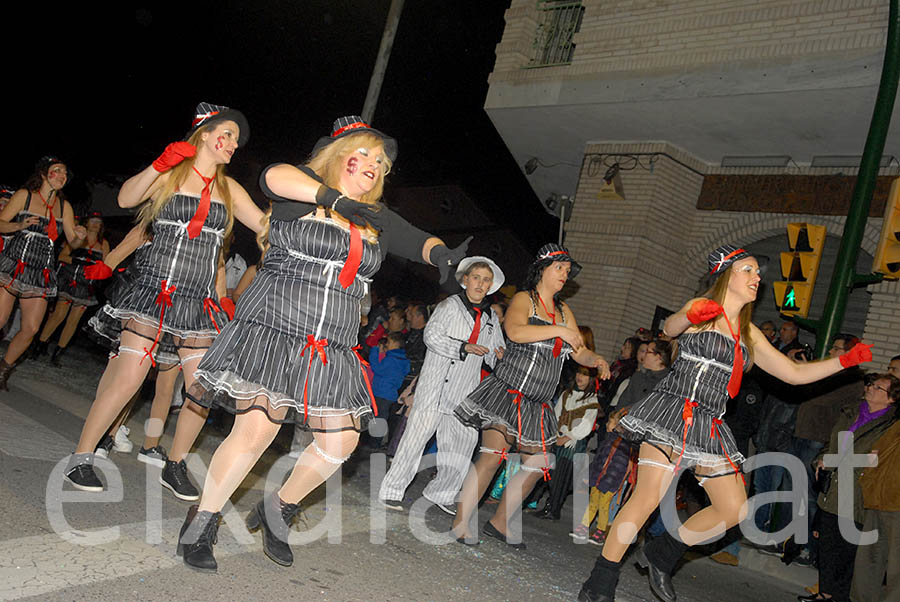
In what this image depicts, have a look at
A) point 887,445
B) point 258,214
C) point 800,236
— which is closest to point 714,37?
point 800,236

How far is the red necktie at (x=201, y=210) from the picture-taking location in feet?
15.3

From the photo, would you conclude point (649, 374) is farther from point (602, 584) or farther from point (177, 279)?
point (177, 279)

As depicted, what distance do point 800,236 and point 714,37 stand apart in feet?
12.7

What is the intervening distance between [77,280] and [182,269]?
7673 millimetres

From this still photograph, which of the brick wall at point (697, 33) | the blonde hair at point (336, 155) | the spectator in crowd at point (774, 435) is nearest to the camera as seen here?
the blonde hair at point (336, 155)

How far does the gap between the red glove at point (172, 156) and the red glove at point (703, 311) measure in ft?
9.61

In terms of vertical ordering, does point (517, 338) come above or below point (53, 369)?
above

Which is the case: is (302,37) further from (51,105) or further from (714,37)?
(714,37)

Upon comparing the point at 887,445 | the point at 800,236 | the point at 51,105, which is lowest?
the point at 887,445

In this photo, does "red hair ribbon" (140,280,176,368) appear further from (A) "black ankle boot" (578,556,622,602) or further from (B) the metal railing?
(B) the metal railing

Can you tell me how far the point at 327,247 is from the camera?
360 cm

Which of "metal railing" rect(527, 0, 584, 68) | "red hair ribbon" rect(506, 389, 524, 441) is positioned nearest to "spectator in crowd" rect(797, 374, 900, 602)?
"red hair ribbon" rect(506, 389, 524, 441)

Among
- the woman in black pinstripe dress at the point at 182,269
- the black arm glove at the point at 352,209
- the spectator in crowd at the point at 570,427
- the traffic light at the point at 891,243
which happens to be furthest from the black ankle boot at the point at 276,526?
the traffic light at the point at 891,243

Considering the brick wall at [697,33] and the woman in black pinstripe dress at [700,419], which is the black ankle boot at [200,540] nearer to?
the woman in black pinstripe dress at [700,419]
